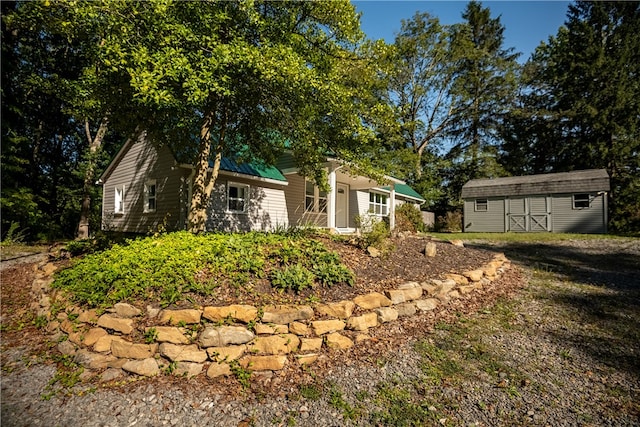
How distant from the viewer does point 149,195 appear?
40.9 ft

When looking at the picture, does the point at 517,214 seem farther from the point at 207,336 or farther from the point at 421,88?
the point at 207,336

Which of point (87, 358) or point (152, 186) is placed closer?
point (87, 358)

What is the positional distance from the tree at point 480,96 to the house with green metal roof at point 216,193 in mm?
17115

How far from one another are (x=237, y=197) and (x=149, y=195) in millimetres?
3705

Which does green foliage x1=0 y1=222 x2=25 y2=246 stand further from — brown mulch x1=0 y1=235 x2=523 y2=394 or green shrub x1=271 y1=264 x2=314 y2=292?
green shrub x1=271 y1=264 x2=314 y2=292

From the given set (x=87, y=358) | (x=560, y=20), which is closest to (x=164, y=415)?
(x=87, y=358)

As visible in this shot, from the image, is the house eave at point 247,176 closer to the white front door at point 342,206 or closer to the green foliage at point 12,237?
the white front door at point 342,206

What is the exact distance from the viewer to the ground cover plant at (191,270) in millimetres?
3900

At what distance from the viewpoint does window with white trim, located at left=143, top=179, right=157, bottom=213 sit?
40.1ft

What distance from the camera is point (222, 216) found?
11.2 meters

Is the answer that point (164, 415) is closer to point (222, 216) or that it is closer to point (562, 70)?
point (222, 216)

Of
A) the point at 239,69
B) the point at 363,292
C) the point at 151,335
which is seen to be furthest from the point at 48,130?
the point at 363,292

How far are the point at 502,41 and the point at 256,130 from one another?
34.4 meters

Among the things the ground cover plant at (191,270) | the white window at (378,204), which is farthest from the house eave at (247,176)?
the white window at (378,204)
